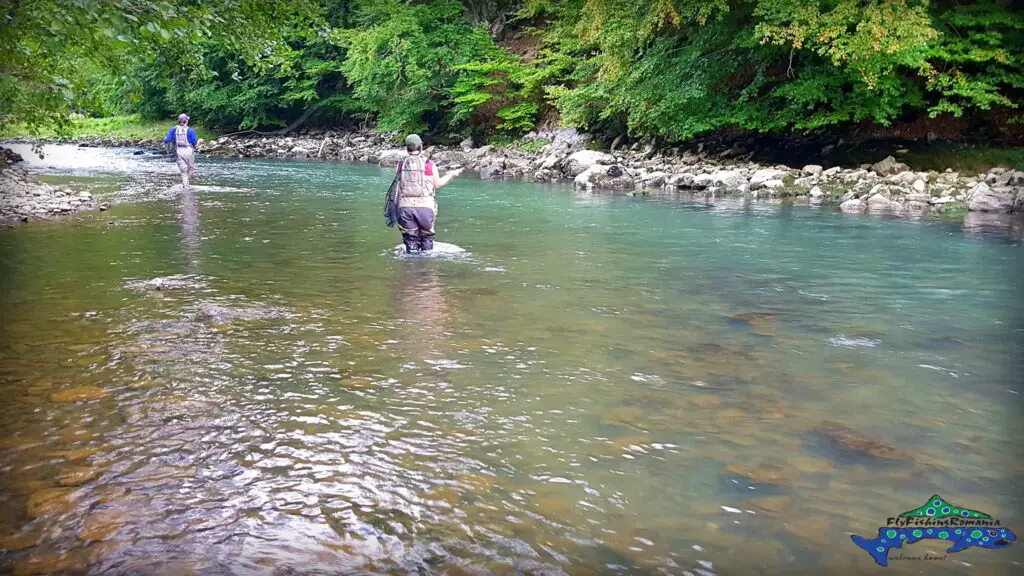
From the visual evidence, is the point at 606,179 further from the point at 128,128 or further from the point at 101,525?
the point at 128,128

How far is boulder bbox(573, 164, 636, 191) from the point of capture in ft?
76.1

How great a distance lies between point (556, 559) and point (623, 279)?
634cm

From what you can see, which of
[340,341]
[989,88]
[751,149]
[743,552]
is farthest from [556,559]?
[751,149]

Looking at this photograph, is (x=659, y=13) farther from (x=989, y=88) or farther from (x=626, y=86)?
(x=989, y=88)

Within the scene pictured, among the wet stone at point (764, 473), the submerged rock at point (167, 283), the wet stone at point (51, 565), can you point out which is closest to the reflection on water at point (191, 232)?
the submerged rock at point (167, 283)

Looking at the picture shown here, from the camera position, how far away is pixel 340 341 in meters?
6.43

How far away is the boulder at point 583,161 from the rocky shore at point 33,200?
1500 cm

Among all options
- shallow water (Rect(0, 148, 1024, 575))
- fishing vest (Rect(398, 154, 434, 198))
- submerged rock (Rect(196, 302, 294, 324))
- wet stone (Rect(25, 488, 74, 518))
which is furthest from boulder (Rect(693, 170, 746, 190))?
wet stone (Rect(25, 488, 74, 518))

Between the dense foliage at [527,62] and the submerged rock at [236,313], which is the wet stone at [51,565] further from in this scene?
the dense foliage at [527,62]

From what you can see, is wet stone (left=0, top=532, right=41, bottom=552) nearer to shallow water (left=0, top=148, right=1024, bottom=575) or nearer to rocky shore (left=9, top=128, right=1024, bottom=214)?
shallow water (left=0, top=148, right=1024, bottom=575)

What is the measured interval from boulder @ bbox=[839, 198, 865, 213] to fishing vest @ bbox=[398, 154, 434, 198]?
10648mm

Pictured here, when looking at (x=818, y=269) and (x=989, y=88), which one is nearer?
(x=818, y=269)

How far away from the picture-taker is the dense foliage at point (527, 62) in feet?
31.7

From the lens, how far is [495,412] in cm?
491
